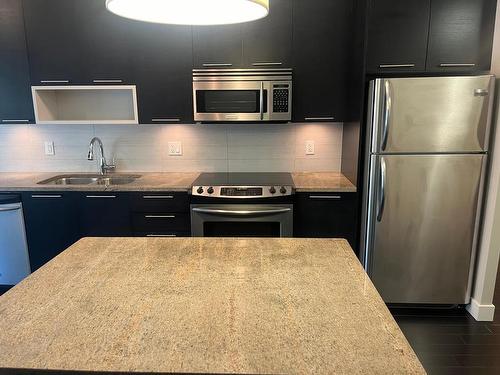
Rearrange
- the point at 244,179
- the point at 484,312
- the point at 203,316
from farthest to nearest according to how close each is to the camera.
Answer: the point at 244,179, the point at 484,312, the point at 203,316

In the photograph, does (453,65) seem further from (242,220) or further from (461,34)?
(242,220)

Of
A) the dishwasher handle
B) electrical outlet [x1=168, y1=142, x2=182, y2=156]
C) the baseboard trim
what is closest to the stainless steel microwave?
electrical outlet [x1=168, y1=142, x2=182, y2=156]

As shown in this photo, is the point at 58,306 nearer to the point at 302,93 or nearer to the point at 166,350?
the point at 166,350

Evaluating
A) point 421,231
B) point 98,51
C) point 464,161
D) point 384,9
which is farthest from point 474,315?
point 98,51

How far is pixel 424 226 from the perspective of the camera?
258 centimetres

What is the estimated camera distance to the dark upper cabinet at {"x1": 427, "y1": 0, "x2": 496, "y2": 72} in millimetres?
2432

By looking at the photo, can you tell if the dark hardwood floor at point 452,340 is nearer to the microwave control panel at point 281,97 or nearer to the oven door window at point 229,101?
the microwave control panel at point 281,97

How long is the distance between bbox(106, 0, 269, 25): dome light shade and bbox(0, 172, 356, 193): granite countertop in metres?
1.63

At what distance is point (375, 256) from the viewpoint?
104 inches

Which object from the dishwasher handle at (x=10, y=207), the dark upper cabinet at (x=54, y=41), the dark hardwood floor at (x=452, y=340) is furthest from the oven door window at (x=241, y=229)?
the dark upper cabinet at (x=54, y=41)

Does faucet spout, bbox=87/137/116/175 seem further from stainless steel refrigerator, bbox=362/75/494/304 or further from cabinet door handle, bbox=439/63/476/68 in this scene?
cabinet door handle, bbox=439/63/476/68

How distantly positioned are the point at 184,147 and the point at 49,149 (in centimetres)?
120

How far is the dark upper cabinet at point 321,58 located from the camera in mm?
2723

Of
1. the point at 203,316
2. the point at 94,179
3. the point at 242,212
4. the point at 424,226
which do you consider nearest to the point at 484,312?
the point at 424,226
